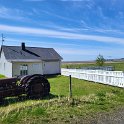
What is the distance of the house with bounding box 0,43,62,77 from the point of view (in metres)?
31.6

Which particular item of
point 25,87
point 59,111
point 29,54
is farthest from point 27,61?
point 59,111

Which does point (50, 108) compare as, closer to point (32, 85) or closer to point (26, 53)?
point (32, 85)

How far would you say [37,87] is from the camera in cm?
1317

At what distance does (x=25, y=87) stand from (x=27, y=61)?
19.9 meters

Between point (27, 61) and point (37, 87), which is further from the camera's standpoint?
point (27, 61)

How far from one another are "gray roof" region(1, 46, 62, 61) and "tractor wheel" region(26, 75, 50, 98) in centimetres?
1893

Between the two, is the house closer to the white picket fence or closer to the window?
the window

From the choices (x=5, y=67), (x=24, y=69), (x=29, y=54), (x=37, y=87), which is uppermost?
(x=29, y=54)

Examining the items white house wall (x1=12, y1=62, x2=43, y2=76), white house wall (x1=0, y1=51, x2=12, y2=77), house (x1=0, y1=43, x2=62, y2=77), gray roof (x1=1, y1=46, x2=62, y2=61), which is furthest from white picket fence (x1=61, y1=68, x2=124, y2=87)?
white house wall (x1=0, y1=51, x2=12, y2=77)

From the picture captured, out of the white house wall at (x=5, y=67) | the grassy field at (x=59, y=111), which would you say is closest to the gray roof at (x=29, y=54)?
the white house wall at (x=5, y=67)

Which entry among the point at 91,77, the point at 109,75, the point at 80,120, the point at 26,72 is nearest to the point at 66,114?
the point at 80,120

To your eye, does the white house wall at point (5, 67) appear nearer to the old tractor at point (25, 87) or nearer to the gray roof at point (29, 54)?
the gray roof at point (29, 54)

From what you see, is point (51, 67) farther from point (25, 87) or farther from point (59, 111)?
point (59, 111)

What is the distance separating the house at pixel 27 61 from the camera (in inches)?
1243
